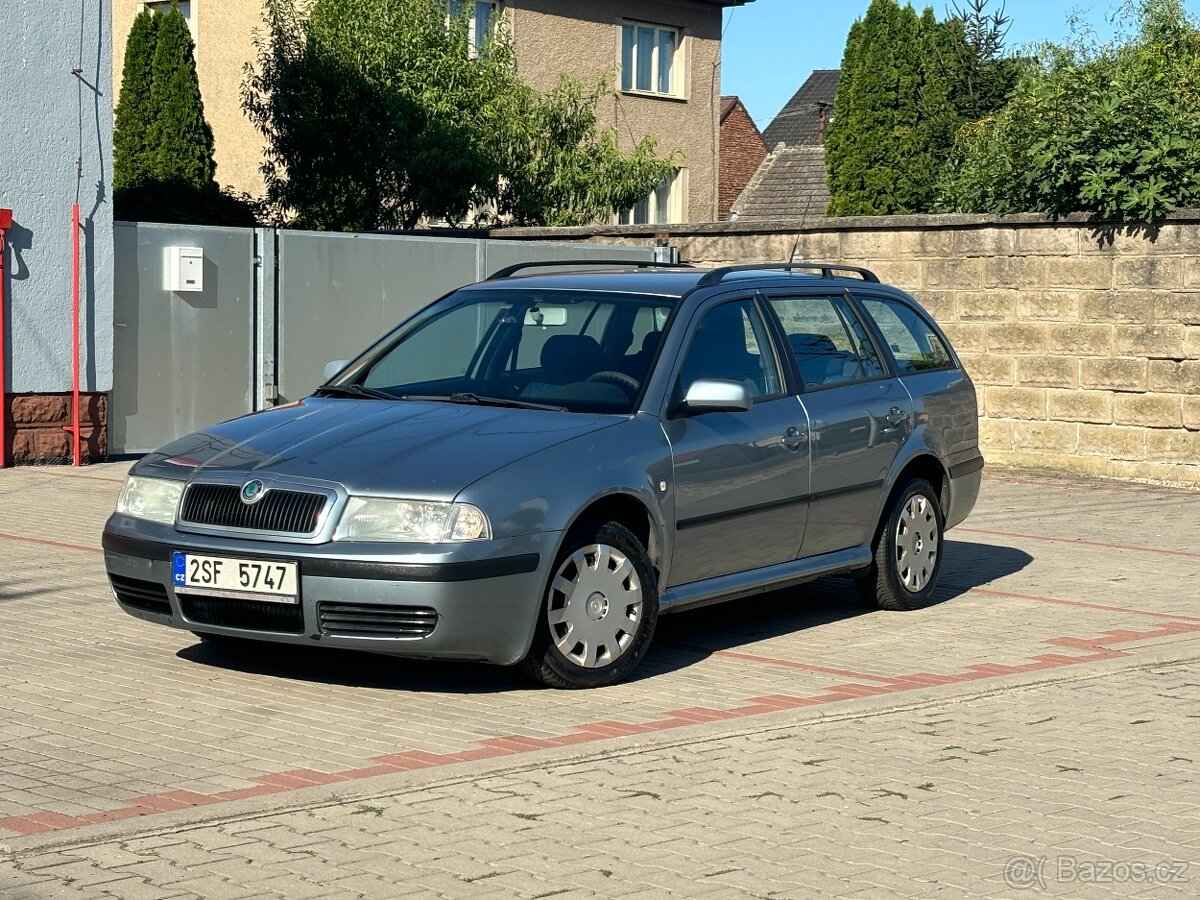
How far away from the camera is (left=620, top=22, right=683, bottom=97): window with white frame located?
35.1 m

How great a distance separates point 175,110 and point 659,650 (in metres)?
19.3

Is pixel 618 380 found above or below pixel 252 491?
above

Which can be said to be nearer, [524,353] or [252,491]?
[252,491]

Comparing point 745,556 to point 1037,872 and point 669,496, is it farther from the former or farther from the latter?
point 1037,872

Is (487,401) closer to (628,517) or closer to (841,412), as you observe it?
(628,517)

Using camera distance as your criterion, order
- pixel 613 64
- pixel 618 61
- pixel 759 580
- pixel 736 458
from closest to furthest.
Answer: pixel 736 458, pixel 759 580, pixel 613 64, pixel 618 61

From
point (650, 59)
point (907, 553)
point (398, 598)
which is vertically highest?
point (650, 59)

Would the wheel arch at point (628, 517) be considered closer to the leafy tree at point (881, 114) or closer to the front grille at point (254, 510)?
the front grille at point (254, 510)

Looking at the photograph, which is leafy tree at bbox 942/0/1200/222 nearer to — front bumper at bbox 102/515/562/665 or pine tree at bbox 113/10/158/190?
front bumper at bbox 102/515/562/665

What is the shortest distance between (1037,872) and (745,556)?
11.2 feet

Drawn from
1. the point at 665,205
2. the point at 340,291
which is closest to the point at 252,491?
the point at 340,291

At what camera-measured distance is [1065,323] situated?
16672 mm

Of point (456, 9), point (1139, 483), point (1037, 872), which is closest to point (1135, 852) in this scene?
point (1037, 872)

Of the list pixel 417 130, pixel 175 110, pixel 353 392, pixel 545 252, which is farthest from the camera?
pixel 175 110
